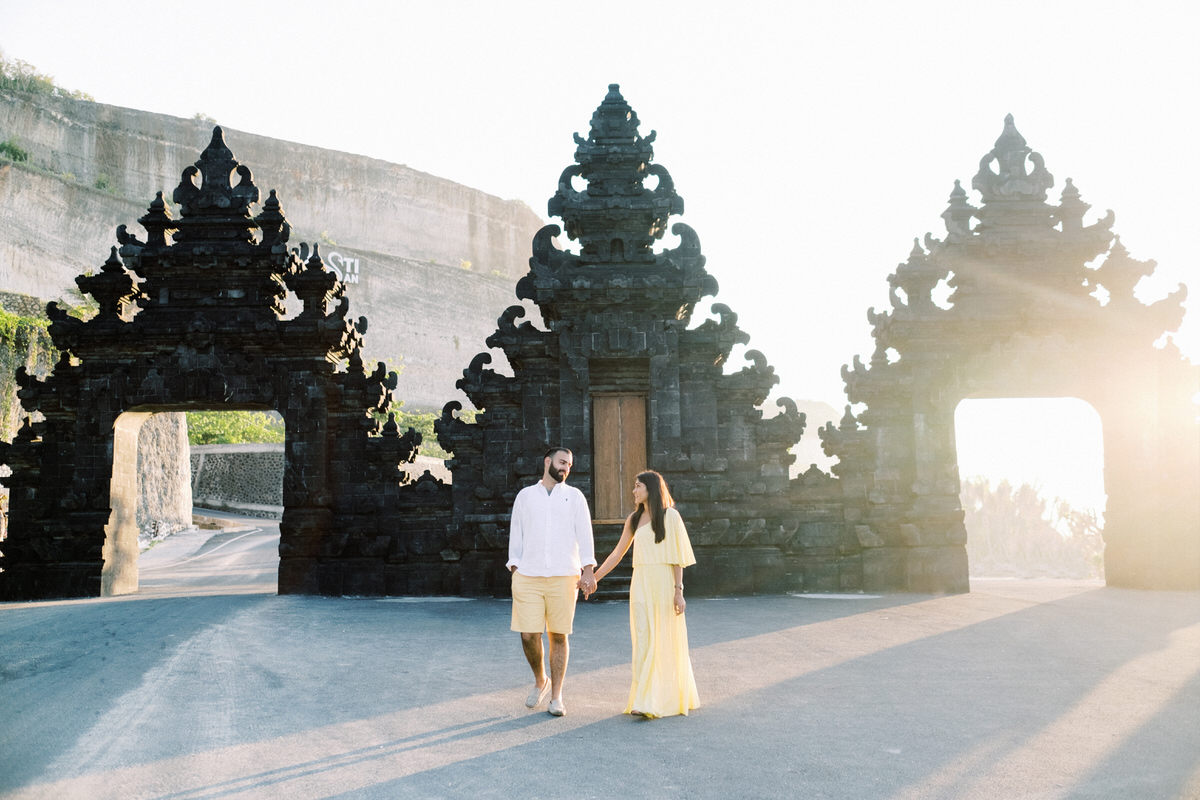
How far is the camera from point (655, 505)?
5867mm

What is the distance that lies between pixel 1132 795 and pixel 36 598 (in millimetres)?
13440

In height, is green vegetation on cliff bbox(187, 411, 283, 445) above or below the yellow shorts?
above

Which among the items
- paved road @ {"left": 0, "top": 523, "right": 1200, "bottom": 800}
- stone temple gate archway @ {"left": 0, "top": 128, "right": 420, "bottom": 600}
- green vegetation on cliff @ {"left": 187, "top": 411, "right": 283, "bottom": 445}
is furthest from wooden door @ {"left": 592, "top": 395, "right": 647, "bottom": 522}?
green vegetation on cliff @ {"left": 187, "top": 411, "right": 283, "bottom": 445}

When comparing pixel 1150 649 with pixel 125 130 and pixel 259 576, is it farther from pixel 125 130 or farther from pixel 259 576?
pixel 125 130

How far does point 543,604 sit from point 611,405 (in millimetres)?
7484

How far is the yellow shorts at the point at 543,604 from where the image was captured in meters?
5.80

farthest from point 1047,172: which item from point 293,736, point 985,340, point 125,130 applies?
point 125,130

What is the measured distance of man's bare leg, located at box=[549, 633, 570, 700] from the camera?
5.68 m

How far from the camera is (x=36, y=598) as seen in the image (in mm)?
12727

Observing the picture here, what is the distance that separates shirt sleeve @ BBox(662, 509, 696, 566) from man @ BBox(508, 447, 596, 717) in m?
0.50

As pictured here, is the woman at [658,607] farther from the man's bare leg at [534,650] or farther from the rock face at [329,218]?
the rock face at [329,218]

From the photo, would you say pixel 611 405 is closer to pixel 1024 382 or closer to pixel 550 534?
pixel 1024 382

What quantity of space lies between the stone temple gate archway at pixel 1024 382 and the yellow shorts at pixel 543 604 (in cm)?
812

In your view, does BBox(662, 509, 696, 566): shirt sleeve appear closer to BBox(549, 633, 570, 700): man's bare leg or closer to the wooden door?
BBox(549, 633, 570, 700): man's bare leg
